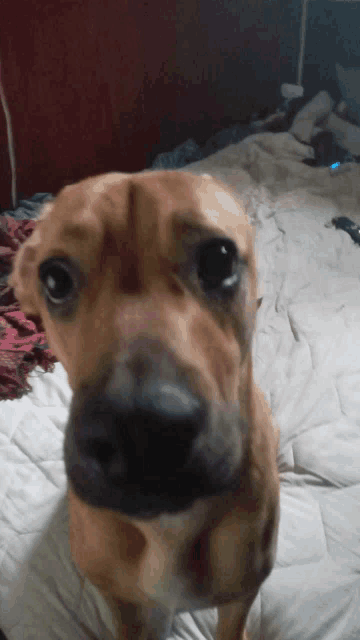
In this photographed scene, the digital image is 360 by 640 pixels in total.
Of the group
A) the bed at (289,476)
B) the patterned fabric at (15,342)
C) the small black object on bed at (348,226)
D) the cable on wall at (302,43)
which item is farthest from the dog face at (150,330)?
the cable on wall at (302,43)

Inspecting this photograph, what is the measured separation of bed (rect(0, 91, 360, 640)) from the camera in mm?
792

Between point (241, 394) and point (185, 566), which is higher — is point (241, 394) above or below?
above

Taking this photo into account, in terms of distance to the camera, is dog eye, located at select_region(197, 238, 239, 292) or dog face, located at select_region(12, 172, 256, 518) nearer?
dog face, located at select_region(12, 172, 256, 518)

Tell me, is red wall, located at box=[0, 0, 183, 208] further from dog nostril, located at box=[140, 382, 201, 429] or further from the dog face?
dog nostril, located at box=[140, 382, 201, 429]

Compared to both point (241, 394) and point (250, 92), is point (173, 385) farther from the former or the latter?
point (250, 92)

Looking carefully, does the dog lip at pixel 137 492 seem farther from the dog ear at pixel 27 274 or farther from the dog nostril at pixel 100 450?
the dog ear at pixel 27 274

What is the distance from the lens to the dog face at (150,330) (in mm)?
424

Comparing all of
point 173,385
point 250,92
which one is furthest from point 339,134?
point 173,385

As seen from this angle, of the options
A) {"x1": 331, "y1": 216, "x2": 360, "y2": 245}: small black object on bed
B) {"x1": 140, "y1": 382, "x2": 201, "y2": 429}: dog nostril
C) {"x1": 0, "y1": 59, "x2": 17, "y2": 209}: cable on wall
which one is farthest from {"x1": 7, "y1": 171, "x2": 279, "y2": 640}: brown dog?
{"x1": 0, "y1": 59, "x2": 17, "y2": 209}: cable on wall

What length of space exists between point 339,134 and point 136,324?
2.27 m

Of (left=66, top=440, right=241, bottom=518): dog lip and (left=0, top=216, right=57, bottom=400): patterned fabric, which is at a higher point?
(left=66, top=440, right=241, bottom=518): dog lip

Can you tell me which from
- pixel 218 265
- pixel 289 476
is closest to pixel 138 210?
pixel 218 265

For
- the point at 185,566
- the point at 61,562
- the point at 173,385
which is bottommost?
the point at 61,562

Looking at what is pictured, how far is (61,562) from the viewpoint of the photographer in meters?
0.86
